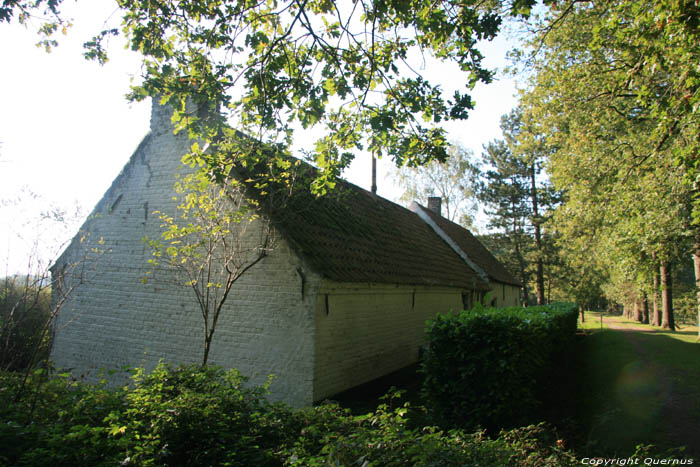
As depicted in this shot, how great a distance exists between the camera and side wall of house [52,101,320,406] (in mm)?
8219

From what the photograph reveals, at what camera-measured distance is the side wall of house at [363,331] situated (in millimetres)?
8336

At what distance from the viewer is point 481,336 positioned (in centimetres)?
719

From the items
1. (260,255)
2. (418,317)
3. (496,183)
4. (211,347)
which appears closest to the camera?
(260,255)

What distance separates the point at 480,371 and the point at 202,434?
4.74 m

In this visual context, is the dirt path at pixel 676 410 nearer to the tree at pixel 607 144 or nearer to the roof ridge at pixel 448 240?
the tree at pixel 607 144

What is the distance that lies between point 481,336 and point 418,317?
5.77 metres

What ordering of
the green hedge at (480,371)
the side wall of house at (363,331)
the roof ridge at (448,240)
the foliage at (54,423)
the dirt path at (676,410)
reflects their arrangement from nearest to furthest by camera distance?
the foliage at (54,423), the dirt path at (676,410), the green hedge at (480,371), the side wall of house at (363,331), the roof ridge at (448,240)

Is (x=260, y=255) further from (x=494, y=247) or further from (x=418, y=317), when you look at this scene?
(x=494, y=247)

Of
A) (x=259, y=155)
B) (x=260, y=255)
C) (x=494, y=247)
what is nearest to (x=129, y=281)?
(x=260, y=255)

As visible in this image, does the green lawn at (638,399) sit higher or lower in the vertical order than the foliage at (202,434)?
lower

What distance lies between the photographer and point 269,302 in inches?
337

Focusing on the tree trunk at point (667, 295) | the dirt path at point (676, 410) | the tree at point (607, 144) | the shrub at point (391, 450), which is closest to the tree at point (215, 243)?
the shrub at point (391, 450)

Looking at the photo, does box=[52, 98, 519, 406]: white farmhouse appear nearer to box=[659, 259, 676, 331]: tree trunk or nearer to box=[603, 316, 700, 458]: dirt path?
box=[603, 316, 700, 458]: dirt path

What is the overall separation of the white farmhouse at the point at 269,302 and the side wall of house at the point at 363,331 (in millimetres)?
32
